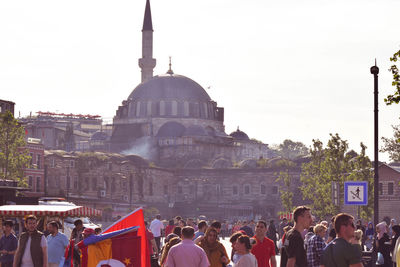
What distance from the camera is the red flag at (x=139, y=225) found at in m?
10.8

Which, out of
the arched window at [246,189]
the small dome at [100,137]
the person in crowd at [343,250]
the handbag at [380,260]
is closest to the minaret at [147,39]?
the small dome at [100,137]

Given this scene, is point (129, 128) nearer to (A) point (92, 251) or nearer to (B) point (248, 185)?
(B) point (248, 185)

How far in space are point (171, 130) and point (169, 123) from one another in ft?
9.21

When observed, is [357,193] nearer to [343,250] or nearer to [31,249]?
[31,249]

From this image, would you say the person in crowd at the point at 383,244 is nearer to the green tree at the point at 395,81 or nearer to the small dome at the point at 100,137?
the green tree at the point at 395,81

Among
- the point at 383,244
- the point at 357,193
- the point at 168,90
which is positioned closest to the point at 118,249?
the point at 383,244

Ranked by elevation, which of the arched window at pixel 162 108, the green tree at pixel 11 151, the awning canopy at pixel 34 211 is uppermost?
the arched window at pixel 162 108

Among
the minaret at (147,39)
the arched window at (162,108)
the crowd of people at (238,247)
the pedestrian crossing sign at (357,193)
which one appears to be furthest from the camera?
the arched window at (162,108)

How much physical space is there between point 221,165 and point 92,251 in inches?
4590

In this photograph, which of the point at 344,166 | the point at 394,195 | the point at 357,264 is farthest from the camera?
the point at 394,195

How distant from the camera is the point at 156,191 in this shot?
12262cm

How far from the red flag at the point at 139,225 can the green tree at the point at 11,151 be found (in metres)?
46.8

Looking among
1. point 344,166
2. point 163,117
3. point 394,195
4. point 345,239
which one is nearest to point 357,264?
point 345,239

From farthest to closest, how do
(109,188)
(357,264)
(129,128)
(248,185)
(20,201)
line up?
(129,128), (248,185), (109,188), (20,201), (357,264)
